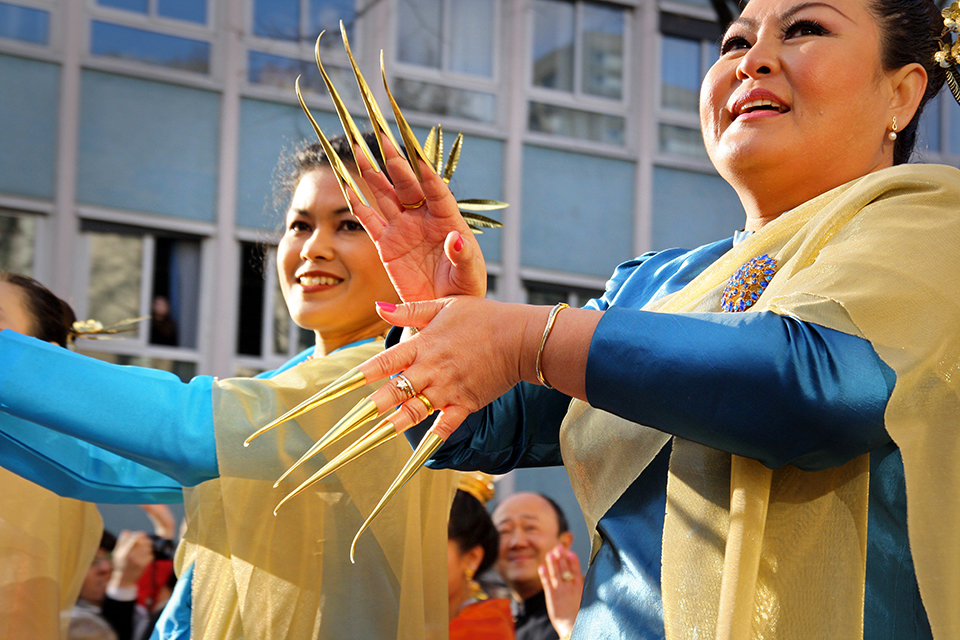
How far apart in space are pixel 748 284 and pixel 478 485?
2777mm

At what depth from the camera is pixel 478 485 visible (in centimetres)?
418

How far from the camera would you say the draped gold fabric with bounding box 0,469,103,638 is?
8.57 ft

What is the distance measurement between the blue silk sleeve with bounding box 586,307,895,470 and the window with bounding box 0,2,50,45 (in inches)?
342

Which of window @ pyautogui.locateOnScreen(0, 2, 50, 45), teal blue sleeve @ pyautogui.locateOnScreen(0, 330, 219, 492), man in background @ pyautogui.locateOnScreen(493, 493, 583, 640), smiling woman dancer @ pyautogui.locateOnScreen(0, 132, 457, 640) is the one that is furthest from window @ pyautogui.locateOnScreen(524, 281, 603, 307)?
teal blue sleeve @ pyautogui.locateOnScreen(0, 330, 219, 492)

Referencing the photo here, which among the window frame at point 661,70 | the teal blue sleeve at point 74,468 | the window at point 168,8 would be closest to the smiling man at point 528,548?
the teal blue sleeve at point 74,468

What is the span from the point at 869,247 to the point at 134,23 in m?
8.92

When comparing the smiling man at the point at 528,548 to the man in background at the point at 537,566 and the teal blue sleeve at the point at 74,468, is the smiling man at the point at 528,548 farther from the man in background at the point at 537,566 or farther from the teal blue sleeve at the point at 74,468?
the teal blue sleeve at the point at 74,468

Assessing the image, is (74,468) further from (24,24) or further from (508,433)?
(24,24)

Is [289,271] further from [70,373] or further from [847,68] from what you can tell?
[847,68]

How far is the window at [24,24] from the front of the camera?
879 cm

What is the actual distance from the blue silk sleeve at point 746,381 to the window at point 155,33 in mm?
8721

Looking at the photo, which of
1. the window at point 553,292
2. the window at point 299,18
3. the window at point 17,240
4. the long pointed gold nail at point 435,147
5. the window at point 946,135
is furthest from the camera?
the window at point 946,135

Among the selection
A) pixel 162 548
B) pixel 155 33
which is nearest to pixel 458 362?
pixel 162 548

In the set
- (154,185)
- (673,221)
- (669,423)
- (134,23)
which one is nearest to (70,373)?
Result: (669,423)
